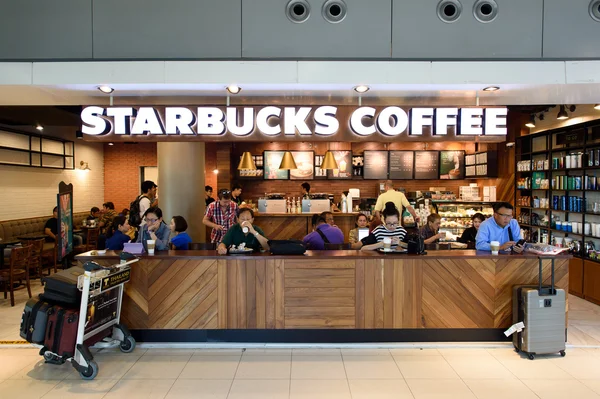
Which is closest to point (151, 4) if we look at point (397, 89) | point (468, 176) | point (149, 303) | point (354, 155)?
point (397, 89)

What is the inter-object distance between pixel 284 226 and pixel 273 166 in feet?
6.62

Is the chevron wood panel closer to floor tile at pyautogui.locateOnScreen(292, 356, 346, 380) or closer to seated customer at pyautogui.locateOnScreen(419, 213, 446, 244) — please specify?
seated customer at pyautogui.locateOnScreen(419, 213, 446, 244)

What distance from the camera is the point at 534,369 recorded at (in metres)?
4.18

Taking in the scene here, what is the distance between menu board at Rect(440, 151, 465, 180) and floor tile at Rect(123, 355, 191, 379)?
8.34 m

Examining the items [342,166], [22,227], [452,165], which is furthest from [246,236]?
[452,165]

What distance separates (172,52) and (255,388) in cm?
381

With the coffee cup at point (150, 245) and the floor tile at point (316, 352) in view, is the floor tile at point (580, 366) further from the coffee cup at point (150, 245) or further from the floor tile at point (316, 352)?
the coffee cup at point (150, 245)

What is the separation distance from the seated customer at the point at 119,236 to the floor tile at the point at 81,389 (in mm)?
1751

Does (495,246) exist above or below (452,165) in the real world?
below

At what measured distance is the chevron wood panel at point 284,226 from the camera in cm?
943

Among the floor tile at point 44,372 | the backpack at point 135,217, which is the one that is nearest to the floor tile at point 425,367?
the floor tile at point 44,372

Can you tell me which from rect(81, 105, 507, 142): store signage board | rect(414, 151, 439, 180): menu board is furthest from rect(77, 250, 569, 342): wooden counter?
rect(414, 151, 439, 180): menu board

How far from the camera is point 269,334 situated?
4.77 metres

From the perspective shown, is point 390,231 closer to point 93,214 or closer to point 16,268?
point 16,268
